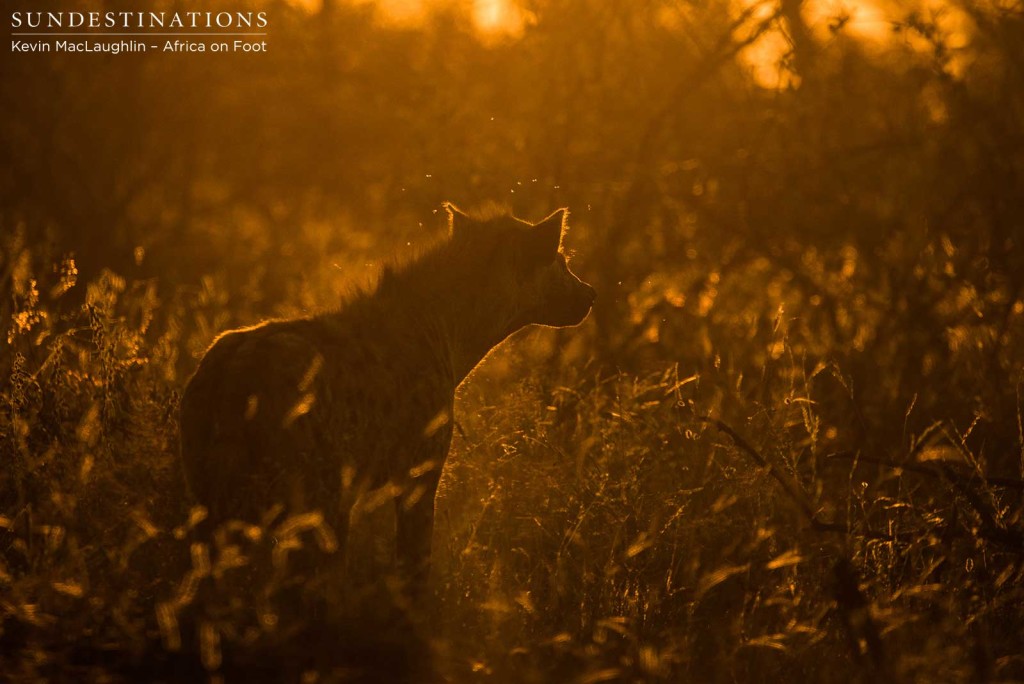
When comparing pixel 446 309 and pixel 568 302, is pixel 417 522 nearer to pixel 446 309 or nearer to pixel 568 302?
pixel 446 309

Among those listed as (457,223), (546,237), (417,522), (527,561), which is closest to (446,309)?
(457,223)

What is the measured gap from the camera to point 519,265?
5488mm

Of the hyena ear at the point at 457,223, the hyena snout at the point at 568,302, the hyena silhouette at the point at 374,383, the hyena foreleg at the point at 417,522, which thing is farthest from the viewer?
the hyena snout at the point at 568,302

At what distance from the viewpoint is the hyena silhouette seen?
13.5ft

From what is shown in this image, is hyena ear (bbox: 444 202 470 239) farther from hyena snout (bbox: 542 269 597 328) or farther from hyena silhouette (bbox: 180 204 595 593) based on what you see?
hyena snout (bbox: 542 269 597 328)

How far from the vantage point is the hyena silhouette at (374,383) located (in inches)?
162

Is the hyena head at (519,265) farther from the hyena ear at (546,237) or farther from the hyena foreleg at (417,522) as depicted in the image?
the hyena foreleg at (417,522)

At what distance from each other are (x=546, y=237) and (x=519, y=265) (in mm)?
158

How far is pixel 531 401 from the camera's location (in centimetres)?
588

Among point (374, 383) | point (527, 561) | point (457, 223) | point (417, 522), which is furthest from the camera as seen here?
point (457, 223)

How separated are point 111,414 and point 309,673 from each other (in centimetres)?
176

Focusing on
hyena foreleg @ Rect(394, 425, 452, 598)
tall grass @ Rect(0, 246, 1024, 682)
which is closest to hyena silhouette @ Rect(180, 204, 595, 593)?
hyena foreleg @ Rect(394, 425, 452, 598)

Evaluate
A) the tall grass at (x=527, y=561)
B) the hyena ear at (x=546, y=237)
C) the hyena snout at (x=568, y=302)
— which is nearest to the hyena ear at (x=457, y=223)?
the hyena ear at (x=546, y=237)

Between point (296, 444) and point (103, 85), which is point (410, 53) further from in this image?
point (296, 444)
